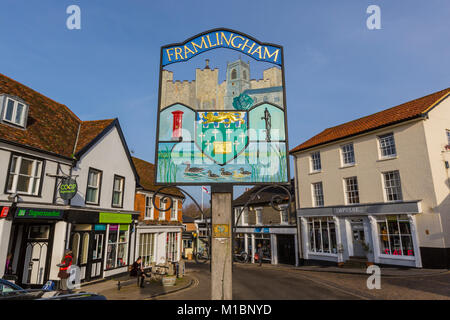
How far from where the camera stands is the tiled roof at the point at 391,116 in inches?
723

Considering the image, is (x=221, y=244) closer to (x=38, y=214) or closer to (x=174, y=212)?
(x=38, y=214)

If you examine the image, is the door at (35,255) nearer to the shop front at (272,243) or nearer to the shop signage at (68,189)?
the shop signage at (68,189)

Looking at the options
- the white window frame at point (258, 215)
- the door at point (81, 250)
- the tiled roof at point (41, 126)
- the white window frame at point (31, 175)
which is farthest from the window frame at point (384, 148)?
the white window frame at point (31, 175)

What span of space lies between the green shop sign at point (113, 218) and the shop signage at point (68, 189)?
310 cm

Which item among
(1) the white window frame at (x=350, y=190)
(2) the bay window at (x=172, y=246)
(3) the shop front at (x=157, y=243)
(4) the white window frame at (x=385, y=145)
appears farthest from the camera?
(2) the bay window at (x=172, y=246)

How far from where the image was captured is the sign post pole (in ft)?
18.2

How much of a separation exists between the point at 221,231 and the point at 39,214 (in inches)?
400

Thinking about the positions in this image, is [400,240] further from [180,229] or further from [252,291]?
[180,229]

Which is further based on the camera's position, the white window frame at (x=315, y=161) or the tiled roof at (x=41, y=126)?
the white window frame at (x=315, y=161)

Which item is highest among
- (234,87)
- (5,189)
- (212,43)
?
(212,43)

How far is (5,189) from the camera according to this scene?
35.6 ft

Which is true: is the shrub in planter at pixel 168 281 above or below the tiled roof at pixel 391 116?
below

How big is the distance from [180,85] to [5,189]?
9398mm
